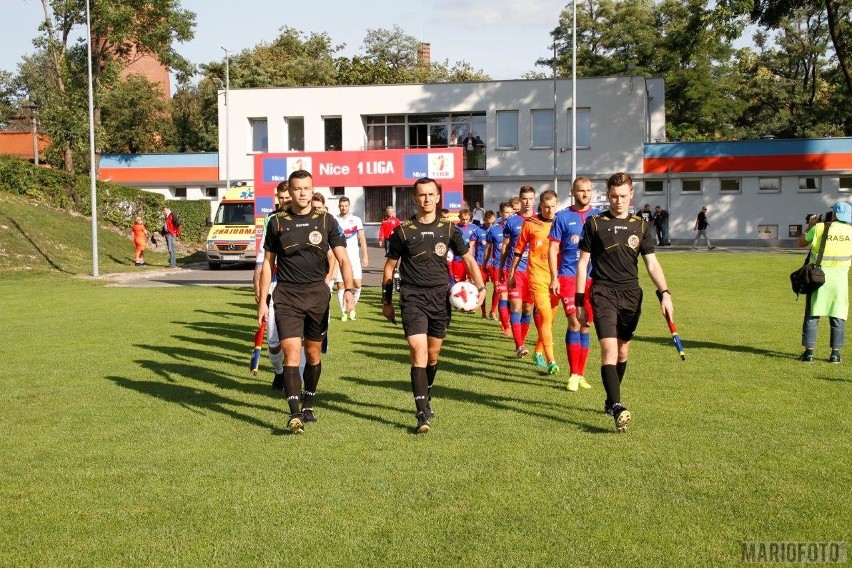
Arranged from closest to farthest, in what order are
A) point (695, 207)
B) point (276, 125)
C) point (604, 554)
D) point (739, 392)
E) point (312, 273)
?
point (604, 554) → point (312, 273) → point (739, 392) → point (695, 207) → point (276, 125)

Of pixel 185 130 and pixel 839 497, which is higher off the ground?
pixel 185 130

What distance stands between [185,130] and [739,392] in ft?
223

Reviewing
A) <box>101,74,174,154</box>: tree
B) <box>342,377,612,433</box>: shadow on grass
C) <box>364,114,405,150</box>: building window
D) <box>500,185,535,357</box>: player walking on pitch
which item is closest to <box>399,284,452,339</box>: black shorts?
<box>342,377,612,433</box>: shadow on grass

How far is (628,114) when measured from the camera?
5225 cm

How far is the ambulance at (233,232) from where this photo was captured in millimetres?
34781

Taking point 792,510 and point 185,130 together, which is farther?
point 185,130

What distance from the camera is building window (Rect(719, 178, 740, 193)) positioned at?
5153cm

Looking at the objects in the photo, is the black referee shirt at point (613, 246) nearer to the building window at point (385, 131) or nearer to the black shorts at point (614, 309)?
the black shorts at point (614, 309)

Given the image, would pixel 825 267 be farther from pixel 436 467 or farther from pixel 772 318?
pixel 436 467

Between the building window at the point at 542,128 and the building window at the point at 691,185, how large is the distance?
719cm

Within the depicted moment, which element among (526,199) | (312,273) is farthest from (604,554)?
(526,199)

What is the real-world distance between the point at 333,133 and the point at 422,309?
48773 millimetres

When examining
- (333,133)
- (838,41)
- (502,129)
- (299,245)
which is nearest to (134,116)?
(333,133)

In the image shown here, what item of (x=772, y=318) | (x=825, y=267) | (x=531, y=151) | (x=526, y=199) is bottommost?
(x=772, y=318)
